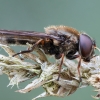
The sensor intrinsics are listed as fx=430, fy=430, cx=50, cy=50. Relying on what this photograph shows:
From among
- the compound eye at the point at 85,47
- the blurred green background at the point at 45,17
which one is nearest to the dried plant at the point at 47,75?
the compound eye at the point at 85,47

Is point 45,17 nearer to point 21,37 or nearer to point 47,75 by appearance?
point 21,37

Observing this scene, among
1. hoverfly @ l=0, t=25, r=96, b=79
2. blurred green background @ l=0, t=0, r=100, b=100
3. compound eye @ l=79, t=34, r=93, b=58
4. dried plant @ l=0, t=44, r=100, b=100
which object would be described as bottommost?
dried plant @ l=0, t=44, r=100, b=100

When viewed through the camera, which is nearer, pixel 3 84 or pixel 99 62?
pixel 99 62

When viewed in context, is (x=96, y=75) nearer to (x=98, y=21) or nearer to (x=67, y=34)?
(x=67, y=34)

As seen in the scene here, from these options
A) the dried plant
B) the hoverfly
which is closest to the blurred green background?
the hoverfly

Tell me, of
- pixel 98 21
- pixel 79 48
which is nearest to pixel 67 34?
pixel 79 48

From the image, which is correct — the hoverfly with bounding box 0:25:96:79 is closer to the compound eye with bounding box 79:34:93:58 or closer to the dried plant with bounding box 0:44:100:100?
the compound eye with bounding box 79:34:93:58
